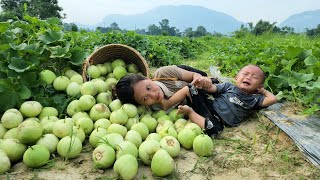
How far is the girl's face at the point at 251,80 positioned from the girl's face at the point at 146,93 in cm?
104

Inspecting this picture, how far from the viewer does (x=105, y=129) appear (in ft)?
10.8

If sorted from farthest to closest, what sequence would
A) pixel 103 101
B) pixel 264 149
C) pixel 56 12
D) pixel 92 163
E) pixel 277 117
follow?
pixel 56 12 → pixel 103 101 → pixel 277 117 → pixel 264 149 → pixel 92 163

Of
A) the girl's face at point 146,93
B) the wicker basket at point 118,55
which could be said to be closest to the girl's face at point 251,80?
the girl's face at point 146,93

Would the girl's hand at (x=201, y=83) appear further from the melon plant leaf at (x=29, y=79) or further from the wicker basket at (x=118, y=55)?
the melon plant leaf at (x=29, y=79)

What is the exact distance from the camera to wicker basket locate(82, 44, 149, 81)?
4.79 meters

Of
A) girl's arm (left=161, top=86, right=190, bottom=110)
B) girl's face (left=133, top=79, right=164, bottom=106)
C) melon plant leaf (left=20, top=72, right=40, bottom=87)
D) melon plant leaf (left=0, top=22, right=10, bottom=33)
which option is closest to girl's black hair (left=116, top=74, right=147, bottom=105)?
girl's face (left=133, top=79, right=164, bottom=106)

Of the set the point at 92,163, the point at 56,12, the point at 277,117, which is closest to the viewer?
the point at 92,163

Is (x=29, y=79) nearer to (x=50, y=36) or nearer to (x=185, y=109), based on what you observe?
(x=50, y=36)

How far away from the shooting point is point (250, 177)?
2.69m

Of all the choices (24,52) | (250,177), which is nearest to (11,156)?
(24,52)

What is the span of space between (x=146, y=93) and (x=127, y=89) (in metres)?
0.23

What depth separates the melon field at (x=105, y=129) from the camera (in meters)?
2.71

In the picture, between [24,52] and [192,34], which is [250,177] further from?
[192,34]

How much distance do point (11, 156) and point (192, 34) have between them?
6217 centimetres
